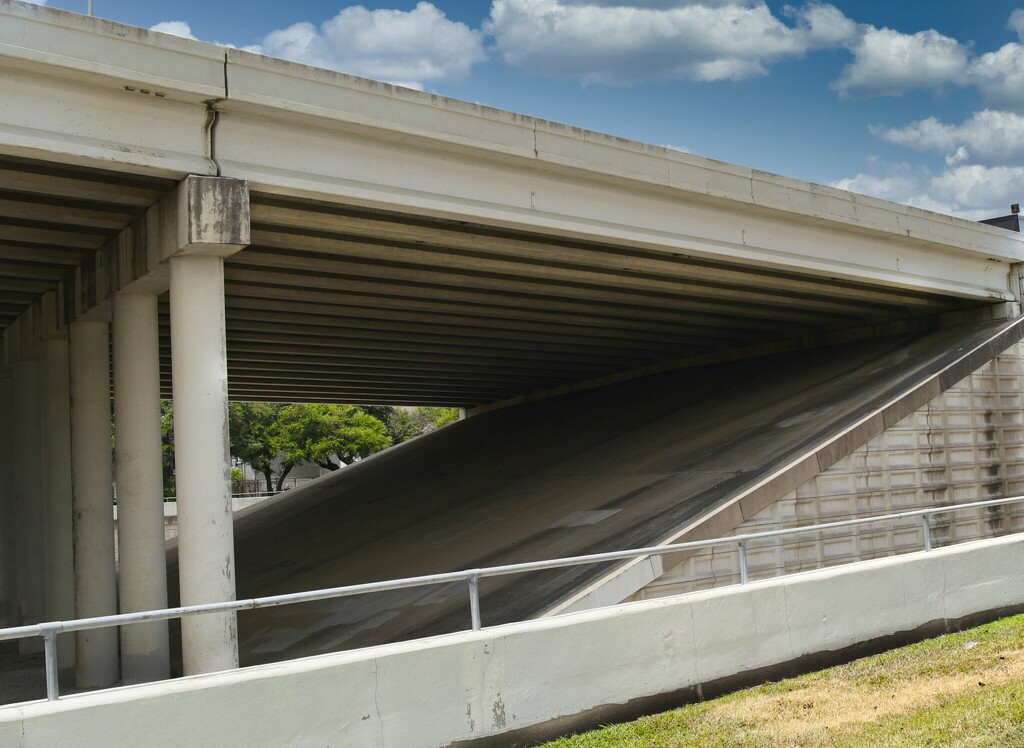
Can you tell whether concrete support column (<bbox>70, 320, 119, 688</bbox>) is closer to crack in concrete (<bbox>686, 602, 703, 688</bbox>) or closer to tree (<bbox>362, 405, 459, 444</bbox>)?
crack in concrete (<bbox>686, 602, 703, 688</bbox>)

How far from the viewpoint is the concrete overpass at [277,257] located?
10.9 m

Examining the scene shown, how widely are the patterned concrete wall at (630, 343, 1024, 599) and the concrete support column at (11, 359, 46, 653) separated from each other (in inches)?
530

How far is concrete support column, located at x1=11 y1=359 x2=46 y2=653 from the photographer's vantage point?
68.2 ft

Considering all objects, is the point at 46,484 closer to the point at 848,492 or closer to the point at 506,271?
the point at 506,271

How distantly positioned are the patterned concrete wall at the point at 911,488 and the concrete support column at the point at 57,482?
11098 millimetres

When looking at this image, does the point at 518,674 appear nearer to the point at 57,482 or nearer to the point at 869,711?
the point at 869,711

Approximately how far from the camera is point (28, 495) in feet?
68.8

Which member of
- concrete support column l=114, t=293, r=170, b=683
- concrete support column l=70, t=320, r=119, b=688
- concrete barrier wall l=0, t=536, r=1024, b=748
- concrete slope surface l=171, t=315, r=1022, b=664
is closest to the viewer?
concrete barrier wall l=0, t=536, r=1024, b=748

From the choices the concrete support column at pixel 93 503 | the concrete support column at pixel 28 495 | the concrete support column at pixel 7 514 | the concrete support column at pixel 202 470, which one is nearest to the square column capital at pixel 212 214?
the concrete support column at pixel 202 470

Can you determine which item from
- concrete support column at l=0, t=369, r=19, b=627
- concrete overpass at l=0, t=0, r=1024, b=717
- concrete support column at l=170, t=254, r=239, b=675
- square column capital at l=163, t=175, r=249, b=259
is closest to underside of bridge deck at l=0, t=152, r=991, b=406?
concrete overpass at l=0, t=0, r=1024, b=717

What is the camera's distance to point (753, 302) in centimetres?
2256

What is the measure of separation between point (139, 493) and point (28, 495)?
8866 millimetres

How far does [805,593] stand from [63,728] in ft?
24.7

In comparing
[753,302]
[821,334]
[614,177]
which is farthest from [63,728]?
[821,334]
